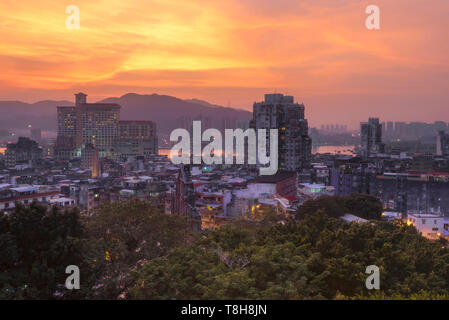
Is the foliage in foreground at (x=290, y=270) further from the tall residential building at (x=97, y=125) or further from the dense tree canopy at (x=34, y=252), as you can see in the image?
the tall residential building at (x=97, y=125)

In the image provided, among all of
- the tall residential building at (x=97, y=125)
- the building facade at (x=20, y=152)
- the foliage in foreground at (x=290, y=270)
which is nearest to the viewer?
the foliage in foreground at (x=290, y=270)

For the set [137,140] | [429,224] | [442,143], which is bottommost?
[429,224]

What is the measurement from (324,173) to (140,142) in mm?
61915

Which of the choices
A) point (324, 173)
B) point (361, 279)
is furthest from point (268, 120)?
point (361, 279)

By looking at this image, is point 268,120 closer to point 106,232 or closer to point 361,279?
point 106,232

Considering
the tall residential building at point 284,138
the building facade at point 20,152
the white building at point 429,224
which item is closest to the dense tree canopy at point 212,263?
the white building at point 429,224

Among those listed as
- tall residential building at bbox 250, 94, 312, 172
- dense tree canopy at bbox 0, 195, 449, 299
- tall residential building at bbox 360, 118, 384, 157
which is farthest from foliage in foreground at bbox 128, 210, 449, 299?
tall residential building at bbox 360, 118, 384, 157

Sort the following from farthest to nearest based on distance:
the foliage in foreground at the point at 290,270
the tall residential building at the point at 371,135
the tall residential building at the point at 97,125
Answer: the tall residential building at the point at 97,125
the tall residential building at the point at 371,135
the foliage in foreground at the point at 290,270

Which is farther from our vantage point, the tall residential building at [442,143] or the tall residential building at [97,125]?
the tall residential building at [97,125]

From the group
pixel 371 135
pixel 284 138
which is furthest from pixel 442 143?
pixel 284 138

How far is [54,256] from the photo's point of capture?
9.38 m

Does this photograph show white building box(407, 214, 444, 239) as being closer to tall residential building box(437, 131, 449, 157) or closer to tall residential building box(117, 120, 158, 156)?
tall residential building box(437, 131, 449, 157)

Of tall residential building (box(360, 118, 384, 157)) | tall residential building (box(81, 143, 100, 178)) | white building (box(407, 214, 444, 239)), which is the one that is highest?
tall residential building (box(360, 118, 384, 157))

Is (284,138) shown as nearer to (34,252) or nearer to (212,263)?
(212,263)
